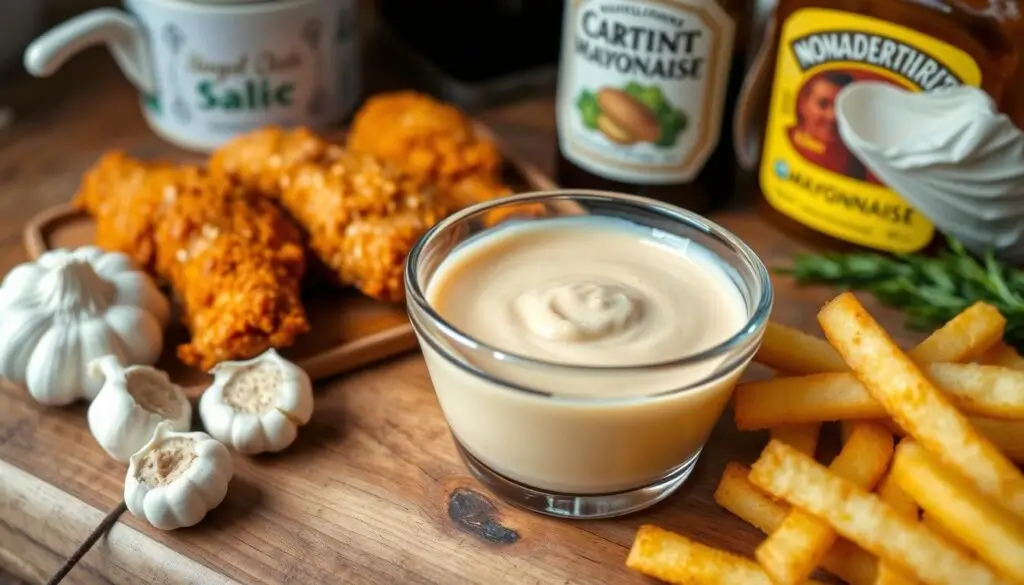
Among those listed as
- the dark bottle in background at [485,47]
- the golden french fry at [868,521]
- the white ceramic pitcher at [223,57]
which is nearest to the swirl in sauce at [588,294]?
the golden french fry at [868,521]

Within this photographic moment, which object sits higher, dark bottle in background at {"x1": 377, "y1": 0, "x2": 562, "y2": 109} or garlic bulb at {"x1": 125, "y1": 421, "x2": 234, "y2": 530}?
garlic bulb at {"x1": 125, "y1": 421, "x2": 234, "y2": 530}

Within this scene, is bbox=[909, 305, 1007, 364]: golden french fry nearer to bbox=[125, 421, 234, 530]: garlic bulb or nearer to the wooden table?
the wooden table

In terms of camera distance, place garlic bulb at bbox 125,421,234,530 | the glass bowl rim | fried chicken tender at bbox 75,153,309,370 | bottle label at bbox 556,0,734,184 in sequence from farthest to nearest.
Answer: bottle label at bbox 556,0,734,184 < fried chicken tender at bbox 75,153,309,370 < garlic bulb at bbox 125,421,234,530 < the glass bowl rim

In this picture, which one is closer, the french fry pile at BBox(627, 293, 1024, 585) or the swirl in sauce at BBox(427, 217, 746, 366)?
the french fry pile at BBox(627, 293, 1024, 585)

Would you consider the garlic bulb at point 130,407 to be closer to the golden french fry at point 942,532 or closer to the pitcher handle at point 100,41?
the pitcher handle at point 100,41

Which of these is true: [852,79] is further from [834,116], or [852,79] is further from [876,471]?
[876,471]

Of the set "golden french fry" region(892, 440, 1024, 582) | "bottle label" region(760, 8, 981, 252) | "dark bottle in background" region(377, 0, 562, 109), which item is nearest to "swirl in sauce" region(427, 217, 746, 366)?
"golden french fry" region(892, 440, 1024, 582)
